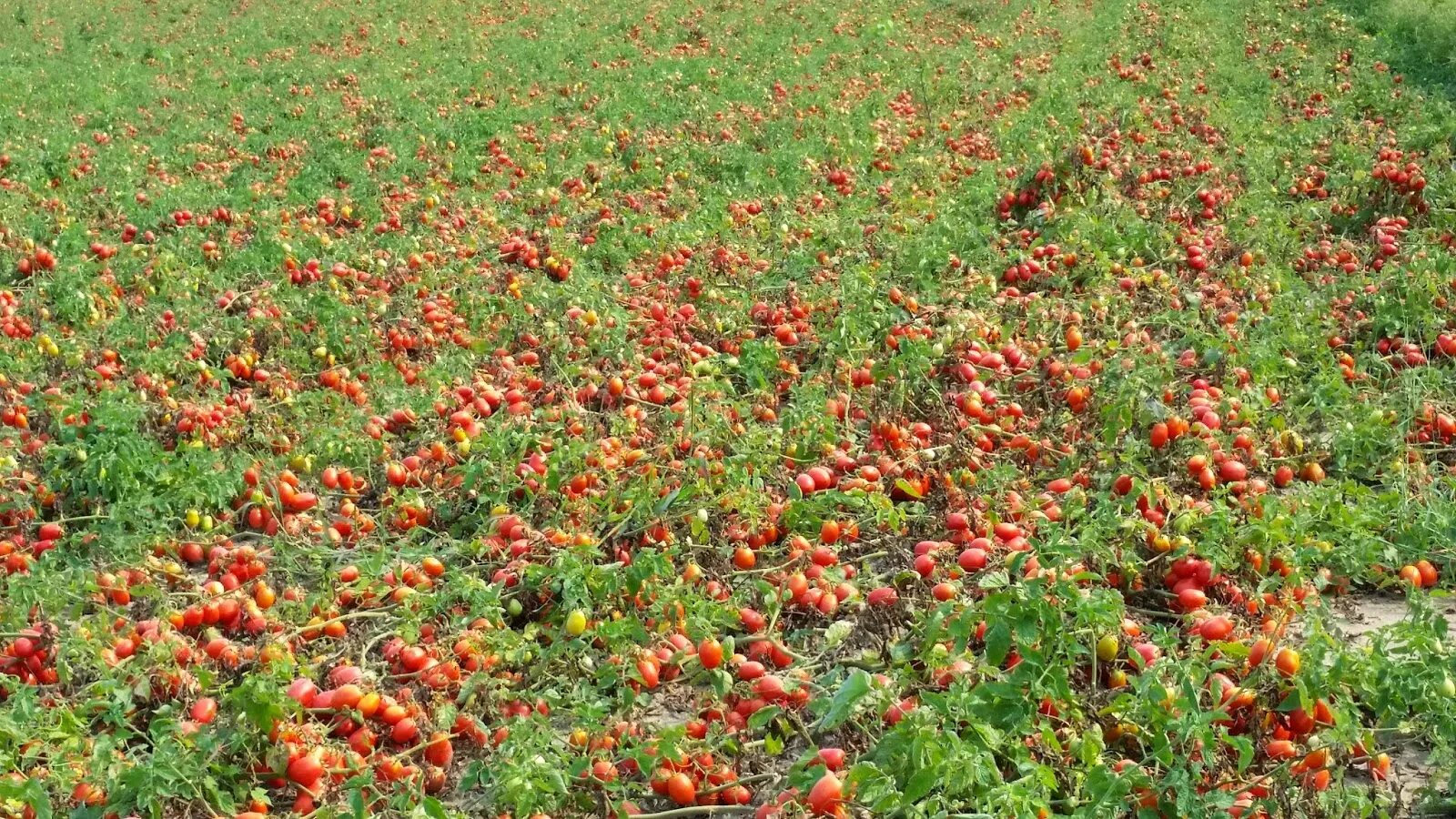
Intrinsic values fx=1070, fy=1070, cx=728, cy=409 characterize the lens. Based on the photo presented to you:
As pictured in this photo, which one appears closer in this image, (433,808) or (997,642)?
(433,808)

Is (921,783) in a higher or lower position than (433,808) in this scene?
higher

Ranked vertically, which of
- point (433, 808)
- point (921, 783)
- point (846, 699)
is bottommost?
point (433, 808)

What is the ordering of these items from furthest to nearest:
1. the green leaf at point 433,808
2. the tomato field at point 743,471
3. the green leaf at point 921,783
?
the tomato field at point 743,471 → the green leaf at point 433,808 → the green leaf at point 921,783

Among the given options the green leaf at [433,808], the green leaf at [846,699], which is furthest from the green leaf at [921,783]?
the green leaf at [433,808]

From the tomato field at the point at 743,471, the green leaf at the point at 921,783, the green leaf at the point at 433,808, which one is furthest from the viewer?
the tomato field at the point at 743,471

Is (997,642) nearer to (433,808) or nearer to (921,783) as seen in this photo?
(921,783)

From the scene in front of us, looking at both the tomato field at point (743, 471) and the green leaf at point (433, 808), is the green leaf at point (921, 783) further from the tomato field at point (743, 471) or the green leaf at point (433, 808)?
the green leaf at point (433, 808)

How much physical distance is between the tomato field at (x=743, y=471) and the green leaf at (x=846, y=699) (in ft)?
0.05

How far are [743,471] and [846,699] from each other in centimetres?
161

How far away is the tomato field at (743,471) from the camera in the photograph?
126 inches

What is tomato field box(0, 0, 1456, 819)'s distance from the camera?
126 inches

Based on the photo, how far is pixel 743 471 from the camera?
4.73 m

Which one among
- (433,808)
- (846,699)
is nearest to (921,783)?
(846,699)

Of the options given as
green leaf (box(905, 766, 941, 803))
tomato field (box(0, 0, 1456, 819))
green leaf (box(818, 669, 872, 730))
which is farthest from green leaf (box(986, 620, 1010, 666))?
green leaf (box(905, 766, 941, 803))
